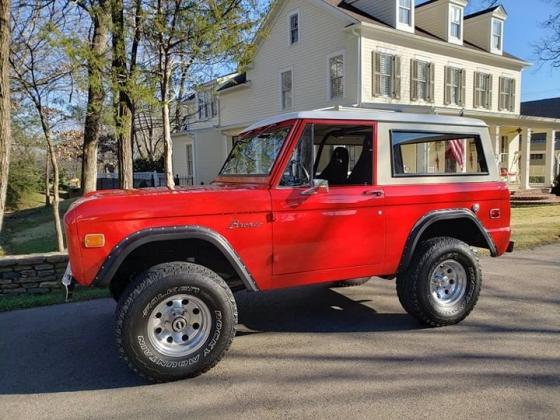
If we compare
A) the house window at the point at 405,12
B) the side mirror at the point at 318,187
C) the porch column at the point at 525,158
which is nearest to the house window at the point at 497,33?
the porch column at the point at 525,158

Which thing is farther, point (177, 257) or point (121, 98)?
point (121, 98)

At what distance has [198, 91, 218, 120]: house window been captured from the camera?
88.1 ft

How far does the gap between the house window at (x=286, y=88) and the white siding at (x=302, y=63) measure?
→ 292 mm

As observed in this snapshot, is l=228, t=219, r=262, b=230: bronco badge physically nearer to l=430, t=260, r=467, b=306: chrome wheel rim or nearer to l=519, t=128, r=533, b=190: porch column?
l=430, t=260, r=467, b=306: chrome wheel rim

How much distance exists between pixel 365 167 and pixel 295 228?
39.9 inches

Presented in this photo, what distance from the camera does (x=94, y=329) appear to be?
4.82m

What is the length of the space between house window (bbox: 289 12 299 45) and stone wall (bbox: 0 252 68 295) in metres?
16.9

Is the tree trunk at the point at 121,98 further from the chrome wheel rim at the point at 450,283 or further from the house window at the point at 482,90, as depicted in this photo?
the house window at the point at 482,90

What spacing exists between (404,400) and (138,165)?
29426mm

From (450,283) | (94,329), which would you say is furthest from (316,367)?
(94,329)

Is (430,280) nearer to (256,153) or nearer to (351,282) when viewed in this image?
(351,282)

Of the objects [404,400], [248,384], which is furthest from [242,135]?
[404,400]

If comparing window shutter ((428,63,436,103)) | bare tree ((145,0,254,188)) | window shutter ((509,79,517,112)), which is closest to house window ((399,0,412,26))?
window shutter ((428,63,436,103))

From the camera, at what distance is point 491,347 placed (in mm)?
4176
